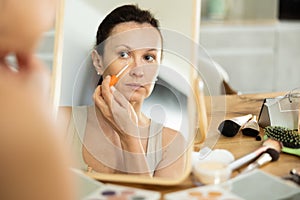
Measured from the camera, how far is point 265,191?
0.67 metres

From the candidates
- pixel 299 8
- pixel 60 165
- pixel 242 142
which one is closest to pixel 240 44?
pixel 299 8

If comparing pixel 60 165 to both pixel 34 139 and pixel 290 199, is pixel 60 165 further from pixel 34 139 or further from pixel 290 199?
pixel 290 199

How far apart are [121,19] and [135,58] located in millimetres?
65

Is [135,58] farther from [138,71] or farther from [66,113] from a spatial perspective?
[66,113]

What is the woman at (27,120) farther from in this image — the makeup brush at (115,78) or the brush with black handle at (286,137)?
the brush with black handle at (286,137)

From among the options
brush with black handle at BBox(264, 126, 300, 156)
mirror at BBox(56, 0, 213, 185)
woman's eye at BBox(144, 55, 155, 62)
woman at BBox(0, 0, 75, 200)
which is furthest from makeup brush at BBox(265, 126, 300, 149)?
woman at BBox(0, 0, 75, 200)

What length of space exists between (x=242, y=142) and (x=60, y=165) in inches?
23.0

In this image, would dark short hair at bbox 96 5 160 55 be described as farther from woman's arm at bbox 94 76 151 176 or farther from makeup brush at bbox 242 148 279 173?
makeup brush at bbox 242 148 279 173

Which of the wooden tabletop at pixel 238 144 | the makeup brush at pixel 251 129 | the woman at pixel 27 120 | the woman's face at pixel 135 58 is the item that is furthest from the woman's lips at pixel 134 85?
the woman at pixel 27 120

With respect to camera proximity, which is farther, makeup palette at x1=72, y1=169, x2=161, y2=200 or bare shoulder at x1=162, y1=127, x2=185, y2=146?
bare shoulder at x1=162, y1=127, x2=185, y2=146

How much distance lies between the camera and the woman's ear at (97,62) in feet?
2.53

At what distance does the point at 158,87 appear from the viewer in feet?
2.50

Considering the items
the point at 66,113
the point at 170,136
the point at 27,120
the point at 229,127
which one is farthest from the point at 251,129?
the point at 27,120

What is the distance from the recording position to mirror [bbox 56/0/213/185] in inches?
28.7
